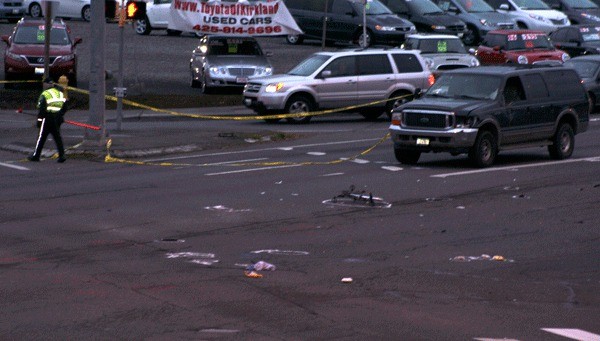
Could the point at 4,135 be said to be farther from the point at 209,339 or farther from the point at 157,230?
the point at 209,339

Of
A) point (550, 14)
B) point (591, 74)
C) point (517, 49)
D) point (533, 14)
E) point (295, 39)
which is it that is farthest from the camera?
point (550, 14)

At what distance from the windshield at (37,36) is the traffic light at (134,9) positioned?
1085cm

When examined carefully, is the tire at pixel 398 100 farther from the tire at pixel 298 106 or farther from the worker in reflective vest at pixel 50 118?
the worker in reflective vest at pixel 50 118

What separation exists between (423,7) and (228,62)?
14630 mm

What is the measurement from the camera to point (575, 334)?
941 centimetres

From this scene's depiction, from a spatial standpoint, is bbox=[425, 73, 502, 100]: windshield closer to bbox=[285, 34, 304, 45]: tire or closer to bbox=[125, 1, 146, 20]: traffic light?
bbox=[125, 1, 146, 20]: traffic light

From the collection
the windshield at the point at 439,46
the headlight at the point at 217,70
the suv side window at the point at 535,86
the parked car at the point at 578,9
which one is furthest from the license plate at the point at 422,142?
the parked car at the point at 578,9

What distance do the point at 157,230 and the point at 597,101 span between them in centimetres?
2060

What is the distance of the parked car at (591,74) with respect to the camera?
31672mm

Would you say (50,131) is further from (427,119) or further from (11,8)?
(11,8)

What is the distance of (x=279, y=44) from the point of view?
4922 centimetres

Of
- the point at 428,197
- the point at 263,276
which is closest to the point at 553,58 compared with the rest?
the point at 428,197

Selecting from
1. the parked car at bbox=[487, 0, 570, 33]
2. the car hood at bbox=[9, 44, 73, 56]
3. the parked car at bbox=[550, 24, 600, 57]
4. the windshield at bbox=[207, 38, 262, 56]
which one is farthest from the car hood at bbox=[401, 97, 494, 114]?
the parked car at bbox=[487, 0, 570, 33]

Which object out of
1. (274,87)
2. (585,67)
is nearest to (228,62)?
(274,87)
